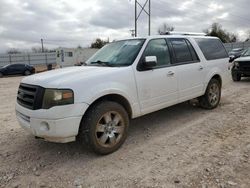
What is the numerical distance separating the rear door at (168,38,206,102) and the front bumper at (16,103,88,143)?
2.41 m

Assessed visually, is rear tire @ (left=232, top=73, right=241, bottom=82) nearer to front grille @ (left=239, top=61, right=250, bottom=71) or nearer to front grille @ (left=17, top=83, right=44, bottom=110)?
front grille @ (left=239, top=61, right=250, bottom=71)

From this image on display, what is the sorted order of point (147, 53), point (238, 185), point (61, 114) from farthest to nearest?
point (147, 53) < point (61, 114) < point (238, 185)

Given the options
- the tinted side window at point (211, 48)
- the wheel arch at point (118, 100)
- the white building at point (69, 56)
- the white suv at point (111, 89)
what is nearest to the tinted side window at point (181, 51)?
the white suv at point (111, 89)

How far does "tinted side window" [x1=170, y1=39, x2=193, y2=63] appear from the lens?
5359mm

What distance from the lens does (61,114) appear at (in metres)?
3.54

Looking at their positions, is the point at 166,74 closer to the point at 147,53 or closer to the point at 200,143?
the point at 147,53

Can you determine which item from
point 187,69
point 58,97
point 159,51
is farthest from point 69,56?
point 58,97

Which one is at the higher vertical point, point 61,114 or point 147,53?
point 147,53

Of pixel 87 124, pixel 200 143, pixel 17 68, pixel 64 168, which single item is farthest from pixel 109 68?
pixel 17 68

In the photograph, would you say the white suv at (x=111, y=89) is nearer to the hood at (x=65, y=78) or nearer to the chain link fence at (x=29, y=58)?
the hood at (x=65, y=78)

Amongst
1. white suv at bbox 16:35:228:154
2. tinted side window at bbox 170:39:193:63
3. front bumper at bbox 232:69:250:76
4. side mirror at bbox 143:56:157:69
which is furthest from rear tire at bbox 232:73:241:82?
side mirror at bbox 143:56:157:69

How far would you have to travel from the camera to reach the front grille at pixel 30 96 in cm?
363

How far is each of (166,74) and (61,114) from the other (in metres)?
2.25

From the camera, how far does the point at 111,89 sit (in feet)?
13.1
